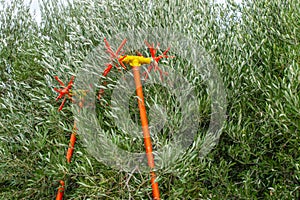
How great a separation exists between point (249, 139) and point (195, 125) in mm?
737

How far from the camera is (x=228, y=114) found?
5.71 meters

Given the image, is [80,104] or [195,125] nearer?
[195,125]

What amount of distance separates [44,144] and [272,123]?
3.43m

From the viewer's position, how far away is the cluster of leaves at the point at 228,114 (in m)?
5.20

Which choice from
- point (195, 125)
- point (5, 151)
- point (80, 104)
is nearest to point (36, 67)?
point (5, 151)

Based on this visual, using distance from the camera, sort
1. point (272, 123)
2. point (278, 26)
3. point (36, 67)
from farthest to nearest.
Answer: point (36, 67) < point (278, 26) < point (272, 123)

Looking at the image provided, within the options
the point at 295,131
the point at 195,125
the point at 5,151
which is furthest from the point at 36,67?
the point at 295,131

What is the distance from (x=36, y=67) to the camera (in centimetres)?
803

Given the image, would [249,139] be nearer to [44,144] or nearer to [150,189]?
[150,189]

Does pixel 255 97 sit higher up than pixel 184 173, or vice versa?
pixel 255 97

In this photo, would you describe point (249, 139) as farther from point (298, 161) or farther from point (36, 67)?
point (36, 67)

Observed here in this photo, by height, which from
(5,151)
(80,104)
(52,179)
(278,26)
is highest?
(278,26)

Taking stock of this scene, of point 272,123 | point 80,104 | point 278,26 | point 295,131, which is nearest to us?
point 295,131

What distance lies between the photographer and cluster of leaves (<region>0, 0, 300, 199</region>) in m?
5.20
